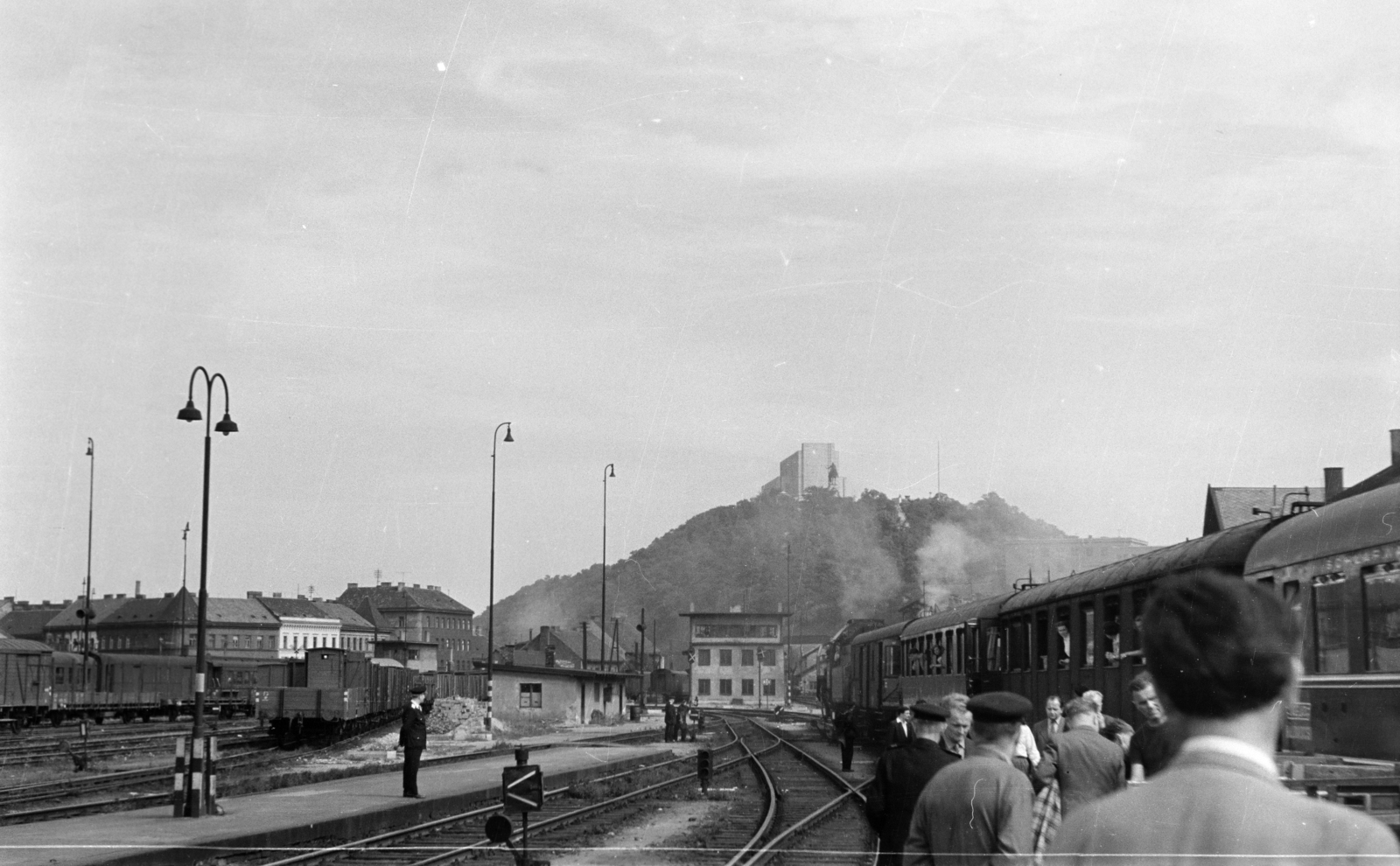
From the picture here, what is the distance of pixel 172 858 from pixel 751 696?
341 feet

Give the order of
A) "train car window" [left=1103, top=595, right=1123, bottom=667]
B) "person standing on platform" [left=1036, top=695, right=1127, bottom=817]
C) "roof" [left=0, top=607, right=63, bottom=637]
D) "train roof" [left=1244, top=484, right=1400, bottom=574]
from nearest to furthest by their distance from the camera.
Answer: "person standing on platform" [left=1036, top=695, right=1127, bottom=817]
"train roof" [left=1244, top=484, right=1400, bottom=574]
"train car window" [left=1103, top=595, right=1123, bottom=667]
"roof" [left=0, top=607, right=63, bottom=637]

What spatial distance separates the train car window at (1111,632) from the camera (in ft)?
60.7

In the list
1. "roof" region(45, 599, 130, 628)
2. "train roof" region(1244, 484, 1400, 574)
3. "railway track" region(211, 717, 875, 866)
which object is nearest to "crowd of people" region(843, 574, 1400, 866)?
"train roof" region(1244, 484, 1400, 574)

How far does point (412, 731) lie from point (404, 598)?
13955cm

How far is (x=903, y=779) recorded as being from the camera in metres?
7.57

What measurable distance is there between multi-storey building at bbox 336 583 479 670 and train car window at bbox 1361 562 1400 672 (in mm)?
143820

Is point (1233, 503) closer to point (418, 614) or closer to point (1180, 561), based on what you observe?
point (1180, 561)

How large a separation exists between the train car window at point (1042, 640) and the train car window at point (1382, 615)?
35.5 feet

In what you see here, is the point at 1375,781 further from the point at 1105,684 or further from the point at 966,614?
the point at 966,614

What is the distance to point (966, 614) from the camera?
28.4 m

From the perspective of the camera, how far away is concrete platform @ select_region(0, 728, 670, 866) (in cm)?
1614

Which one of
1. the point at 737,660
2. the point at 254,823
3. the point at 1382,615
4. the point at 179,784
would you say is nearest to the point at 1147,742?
the point at 1382,615

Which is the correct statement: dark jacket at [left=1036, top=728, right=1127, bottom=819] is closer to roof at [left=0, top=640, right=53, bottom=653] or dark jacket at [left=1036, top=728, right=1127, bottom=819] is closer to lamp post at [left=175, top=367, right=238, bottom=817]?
lamp post at [left=175, top=367, right=238, bottom=817]

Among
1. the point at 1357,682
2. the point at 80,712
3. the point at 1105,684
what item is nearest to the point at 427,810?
the point at 1105,684
